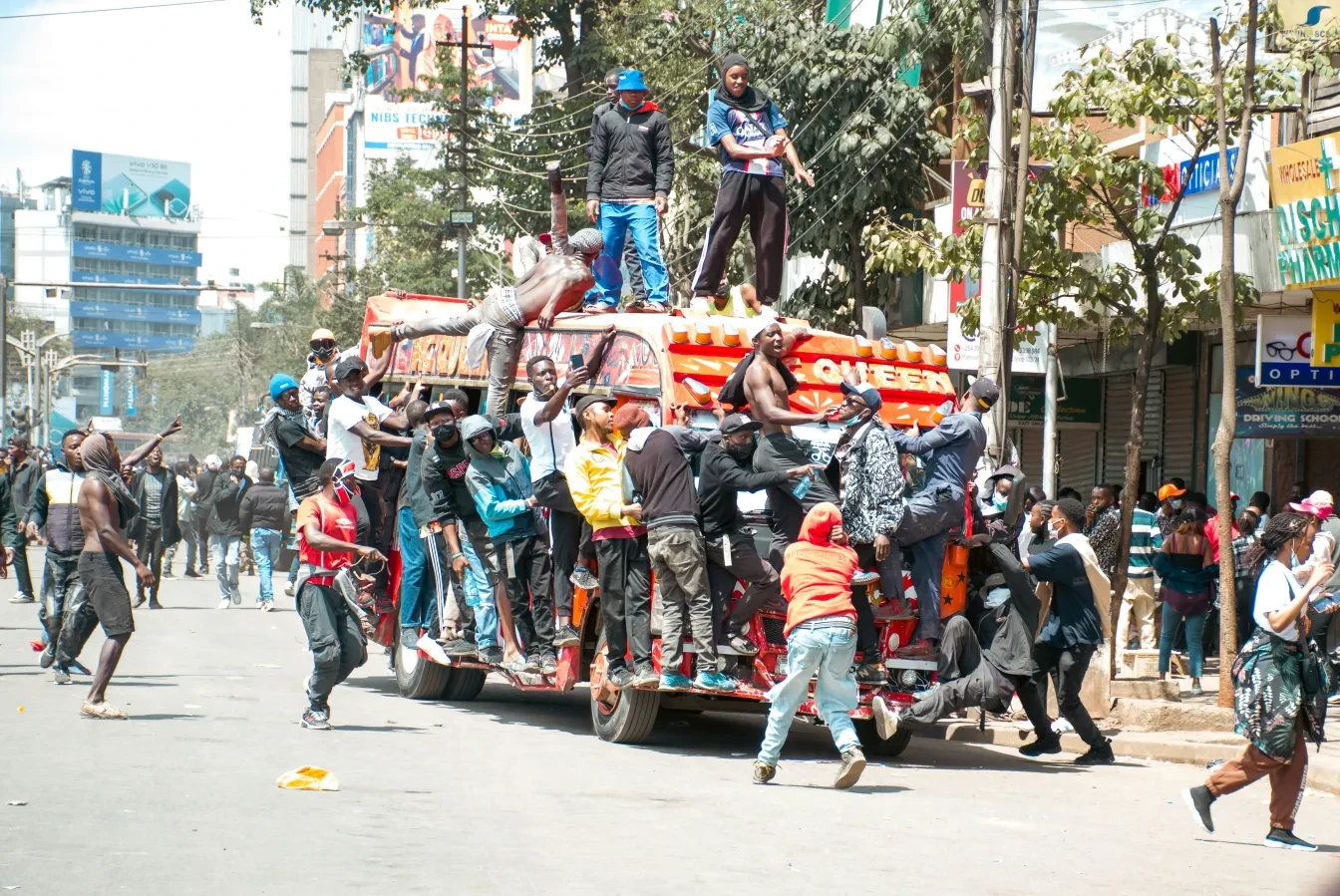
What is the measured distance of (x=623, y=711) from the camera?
11414 mm

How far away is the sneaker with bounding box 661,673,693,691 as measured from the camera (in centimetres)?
1072

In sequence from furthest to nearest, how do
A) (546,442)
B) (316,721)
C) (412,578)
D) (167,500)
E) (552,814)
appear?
(167,500) → (412,578) → (546,442) → (316,721) → (552,814)

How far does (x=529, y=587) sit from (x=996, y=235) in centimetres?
458

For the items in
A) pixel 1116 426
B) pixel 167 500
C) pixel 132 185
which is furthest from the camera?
pixel 132 185

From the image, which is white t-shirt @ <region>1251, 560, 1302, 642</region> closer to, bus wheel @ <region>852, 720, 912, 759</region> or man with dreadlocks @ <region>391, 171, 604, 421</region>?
bus wheel @ <region>852, 720, 912, 759</region>

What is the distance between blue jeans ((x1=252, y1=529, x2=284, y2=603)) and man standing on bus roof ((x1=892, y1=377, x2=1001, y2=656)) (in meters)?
13.8

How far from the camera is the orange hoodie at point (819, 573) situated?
9.80m

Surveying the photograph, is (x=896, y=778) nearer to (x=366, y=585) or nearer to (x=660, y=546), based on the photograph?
(x=660, y=546)

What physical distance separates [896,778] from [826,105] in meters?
16.0

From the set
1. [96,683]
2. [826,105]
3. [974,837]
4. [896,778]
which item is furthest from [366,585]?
[826,105]

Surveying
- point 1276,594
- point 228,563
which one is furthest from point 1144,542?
point 228,563

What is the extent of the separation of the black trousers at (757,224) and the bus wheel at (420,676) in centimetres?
356

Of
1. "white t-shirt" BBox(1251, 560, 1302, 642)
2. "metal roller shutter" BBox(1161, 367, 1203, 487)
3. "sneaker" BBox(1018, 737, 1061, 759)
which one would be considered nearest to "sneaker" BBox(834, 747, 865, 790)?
"white t-shirt" BBox(1251, 560, 1302, 642)

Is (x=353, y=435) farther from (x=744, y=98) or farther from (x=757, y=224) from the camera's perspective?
(x=744, y=98)
